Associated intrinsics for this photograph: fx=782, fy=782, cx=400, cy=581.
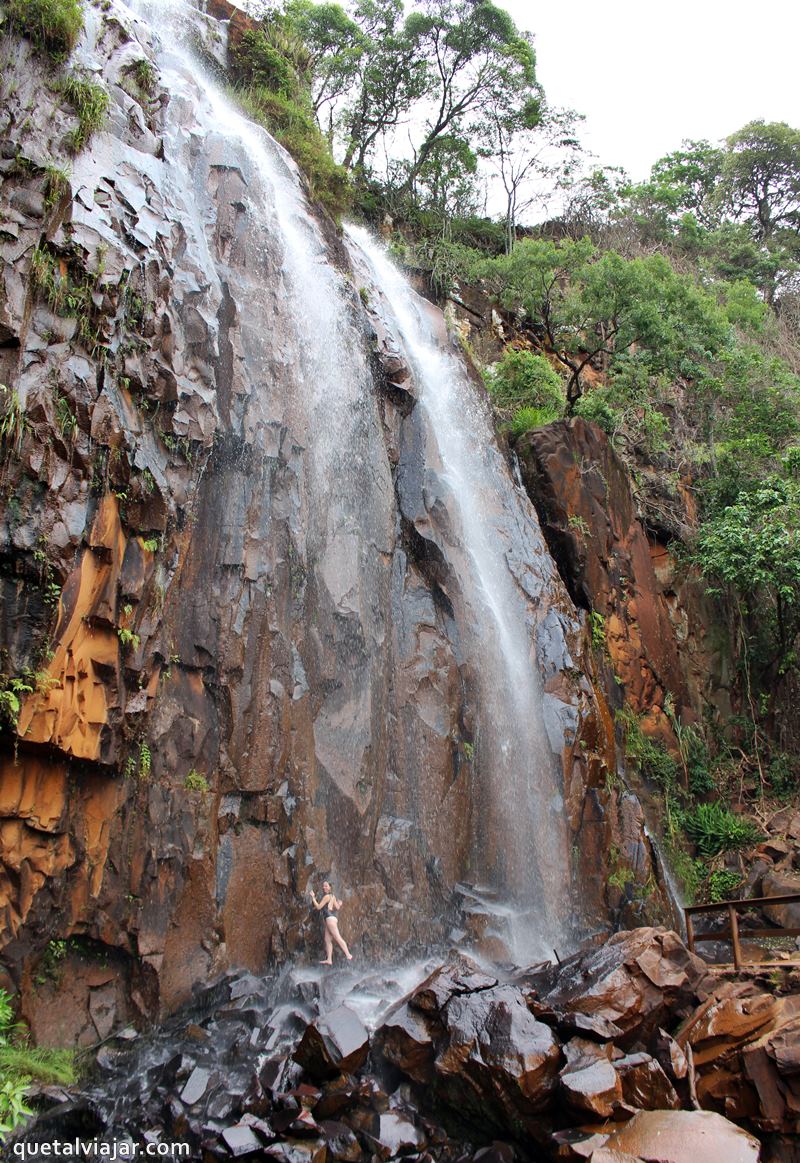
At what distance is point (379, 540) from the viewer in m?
10.5

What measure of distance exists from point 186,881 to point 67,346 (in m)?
5.04

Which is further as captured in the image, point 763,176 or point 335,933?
point 763,176

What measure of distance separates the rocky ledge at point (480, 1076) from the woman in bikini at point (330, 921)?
689mm

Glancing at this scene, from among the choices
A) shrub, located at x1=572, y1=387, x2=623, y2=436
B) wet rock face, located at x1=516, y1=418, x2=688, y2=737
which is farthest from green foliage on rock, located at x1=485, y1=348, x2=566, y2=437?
wet rock face, located at x1=516, y1=418, x2=688, y2=737

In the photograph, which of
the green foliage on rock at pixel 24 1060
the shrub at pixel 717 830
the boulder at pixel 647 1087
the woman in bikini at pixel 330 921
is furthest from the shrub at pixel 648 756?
the green foliage on rock at pixel 24 1060

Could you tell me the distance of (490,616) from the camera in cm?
1123

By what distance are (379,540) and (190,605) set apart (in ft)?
10.2

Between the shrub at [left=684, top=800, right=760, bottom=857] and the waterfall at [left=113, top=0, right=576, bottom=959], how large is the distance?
416 cm

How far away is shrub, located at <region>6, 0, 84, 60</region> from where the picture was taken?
815 centimetres

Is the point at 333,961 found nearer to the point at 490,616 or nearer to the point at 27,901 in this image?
the point at 27,901

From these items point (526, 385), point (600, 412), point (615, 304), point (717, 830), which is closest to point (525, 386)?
point (526, 385)

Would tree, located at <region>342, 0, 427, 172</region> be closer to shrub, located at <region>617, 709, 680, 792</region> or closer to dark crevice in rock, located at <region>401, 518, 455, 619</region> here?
dark crevice in rock, located at <region>401, 518, 455, 619</region>

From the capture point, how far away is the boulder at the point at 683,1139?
16.2ft

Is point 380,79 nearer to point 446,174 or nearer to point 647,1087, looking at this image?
point 446,174
